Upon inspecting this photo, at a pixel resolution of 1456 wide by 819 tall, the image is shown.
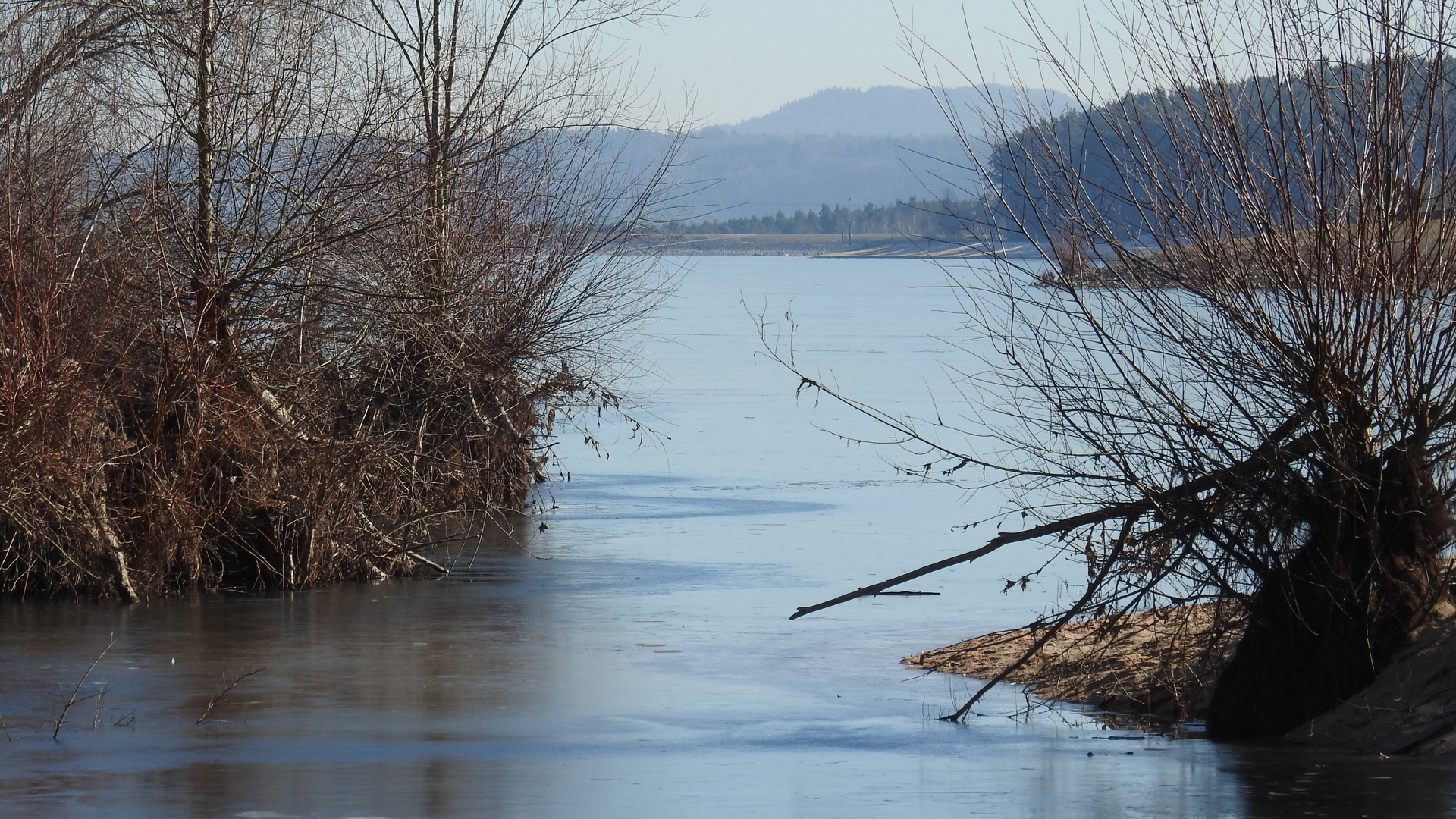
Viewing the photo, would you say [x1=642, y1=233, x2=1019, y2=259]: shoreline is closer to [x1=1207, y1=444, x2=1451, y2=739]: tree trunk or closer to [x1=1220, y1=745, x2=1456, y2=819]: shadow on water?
[x1=1207, y1=444, x2=1451, y2=739]: tree trunk

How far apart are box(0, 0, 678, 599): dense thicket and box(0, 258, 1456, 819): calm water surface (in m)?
0.66

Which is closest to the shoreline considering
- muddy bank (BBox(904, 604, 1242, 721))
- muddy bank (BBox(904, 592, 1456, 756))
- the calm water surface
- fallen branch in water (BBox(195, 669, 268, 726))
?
the calm water surface

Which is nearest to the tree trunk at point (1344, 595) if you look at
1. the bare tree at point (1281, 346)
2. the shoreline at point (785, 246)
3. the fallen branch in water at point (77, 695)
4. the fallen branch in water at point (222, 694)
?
the bare tree at point (1281, 346)

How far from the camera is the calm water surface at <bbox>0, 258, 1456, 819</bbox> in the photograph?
7.90m

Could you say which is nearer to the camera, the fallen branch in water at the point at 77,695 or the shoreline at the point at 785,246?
the fallen branch in water at the point at 77,695

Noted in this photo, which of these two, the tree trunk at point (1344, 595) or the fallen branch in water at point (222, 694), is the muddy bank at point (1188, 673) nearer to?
the tree trunk at point (1344, 595)

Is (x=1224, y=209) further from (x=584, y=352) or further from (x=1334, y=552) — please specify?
(x=584, y=352)

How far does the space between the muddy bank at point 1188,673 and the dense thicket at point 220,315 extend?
5502mm

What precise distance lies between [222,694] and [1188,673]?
5.31 m

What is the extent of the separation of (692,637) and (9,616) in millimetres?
4878

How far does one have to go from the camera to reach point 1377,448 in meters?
8.88

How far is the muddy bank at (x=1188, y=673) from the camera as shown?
8695 millimetres

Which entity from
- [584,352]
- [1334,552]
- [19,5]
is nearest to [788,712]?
[1334,552]

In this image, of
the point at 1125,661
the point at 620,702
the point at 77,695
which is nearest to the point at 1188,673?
the point at 1125,661
